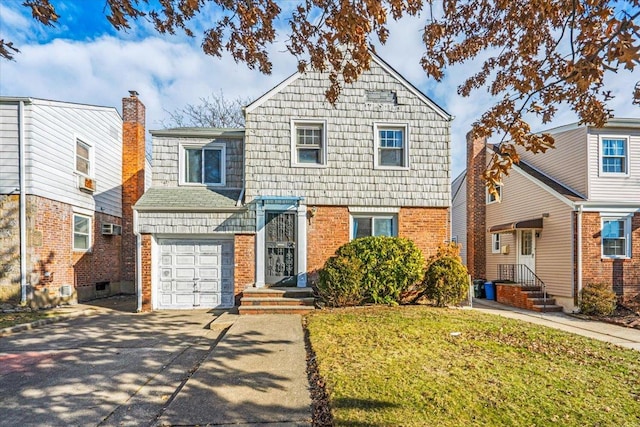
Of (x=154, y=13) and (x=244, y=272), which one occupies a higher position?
(x=154, y=13)

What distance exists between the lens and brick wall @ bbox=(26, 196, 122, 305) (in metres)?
10.0

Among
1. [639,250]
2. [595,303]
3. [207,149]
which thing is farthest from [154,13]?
[639,250]

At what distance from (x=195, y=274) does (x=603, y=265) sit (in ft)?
43.2

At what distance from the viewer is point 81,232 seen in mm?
12125

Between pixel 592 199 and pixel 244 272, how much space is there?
461 inches

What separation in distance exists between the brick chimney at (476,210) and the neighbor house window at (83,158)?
1585 cm

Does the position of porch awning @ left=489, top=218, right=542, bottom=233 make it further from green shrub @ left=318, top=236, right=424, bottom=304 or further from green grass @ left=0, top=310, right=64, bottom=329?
green grass @ left=0, top=310, right=64, bottom=329

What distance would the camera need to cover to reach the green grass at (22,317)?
8156 mm

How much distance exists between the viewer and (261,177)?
34.4 feet

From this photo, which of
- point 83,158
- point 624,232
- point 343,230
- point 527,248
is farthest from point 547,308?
point 83,158

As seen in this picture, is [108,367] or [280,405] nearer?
[280,405]

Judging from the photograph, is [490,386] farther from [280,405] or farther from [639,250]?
[639,250]

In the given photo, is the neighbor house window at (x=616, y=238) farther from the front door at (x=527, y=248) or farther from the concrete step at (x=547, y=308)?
the concrete step at (x=547, y=308)

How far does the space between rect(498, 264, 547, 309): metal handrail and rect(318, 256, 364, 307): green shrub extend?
23.9ft
